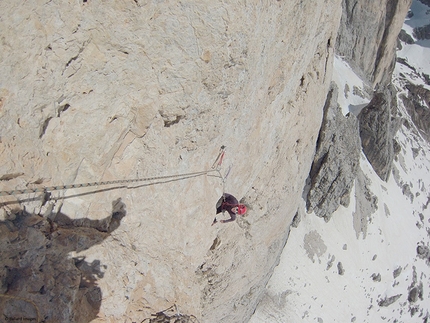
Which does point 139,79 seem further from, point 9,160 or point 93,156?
point 9,160

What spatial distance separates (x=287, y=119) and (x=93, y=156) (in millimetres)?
7768

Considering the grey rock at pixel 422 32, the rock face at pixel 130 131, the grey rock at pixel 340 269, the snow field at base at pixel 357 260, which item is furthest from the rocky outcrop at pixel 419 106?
the rock face at pixel 130 131

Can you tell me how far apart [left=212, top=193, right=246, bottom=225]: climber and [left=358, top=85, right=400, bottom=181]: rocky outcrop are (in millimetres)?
22615

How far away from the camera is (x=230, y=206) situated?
905 centimetres

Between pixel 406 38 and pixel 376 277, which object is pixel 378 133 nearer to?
pixel 376 277

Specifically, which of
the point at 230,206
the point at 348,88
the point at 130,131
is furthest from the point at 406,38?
the point at 130,131

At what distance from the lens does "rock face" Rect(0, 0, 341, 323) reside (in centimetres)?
464

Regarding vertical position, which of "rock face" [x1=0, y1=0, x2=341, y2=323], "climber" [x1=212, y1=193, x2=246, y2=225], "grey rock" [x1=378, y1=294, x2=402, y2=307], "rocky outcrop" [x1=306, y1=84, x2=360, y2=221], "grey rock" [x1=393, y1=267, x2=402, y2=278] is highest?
"rock face" [x1=0, y1=0, x2=341, y2=323]

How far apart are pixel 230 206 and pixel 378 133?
23.4 meters

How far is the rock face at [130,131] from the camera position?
464 centimetres

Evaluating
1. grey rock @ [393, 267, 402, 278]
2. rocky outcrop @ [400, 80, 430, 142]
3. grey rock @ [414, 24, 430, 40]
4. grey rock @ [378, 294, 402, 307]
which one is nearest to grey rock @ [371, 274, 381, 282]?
grey rock @ [378, 294, 402, 307]

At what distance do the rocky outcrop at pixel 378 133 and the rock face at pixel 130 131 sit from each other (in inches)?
770

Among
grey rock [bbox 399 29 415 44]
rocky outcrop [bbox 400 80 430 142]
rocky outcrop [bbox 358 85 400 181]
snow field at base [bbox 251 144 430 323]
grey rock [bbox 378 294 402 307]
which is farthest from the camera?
grey rock [bbox 399 29 415 44]

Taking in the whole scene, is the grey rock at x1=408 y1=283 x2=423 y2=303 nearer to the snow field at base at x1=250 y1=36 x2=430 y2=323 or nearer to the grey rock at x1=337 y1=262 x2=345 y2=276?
the snow field at base at x1=250 y1=36 x2=430 y2=323
